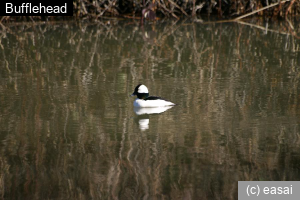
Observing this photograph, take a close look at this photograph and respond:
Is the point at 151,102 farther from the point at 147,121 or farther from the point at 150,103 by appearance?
the point at 147,121

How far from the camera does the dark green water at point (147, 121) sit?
3879mm

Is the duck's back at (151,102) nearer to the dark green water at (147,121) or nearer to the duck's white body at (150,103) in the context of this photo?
the duck's white body at (150,103)

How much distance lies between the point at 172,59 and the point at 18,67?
228 centimetres

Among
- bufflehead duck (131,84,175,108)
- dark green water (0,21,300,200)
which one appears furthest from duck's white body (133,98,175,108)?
dark green water (0,21,300,200)

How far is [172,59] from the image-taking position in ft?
28.6

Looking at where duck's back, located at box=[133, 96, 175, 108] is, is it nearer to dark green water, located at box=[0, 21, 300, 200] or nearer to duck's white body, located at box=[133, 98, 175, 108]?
duck's white body, located at box=[133, 98, 175, 108]

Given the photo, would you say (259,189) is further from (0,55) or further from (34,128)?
(0,55)

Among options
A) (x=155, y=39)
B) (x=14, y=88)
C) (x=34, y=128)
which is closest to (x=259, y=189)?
(x=34, y=128)

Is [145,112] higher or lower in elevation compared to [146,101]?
lower

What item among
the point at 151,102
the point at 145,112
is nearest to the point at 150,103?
the point at 151,102

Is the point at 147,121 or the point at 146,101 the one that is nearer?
the point at 147,121

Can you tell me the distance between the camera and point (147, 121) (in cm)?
544

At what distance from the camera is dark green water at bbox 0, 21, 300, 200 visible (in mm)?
3879

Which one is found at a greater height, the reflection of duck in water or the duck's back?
the duck's back
